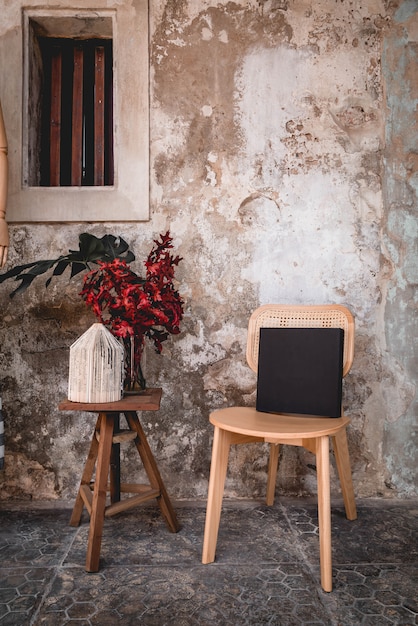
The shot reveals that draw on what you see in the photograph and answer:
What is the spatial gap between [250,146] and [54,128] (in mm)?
1187

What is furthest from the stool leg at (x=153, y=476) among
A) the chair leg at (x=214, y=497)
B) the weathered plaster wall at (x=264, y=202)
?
the weathered plaster wall at (x=264, y=202)

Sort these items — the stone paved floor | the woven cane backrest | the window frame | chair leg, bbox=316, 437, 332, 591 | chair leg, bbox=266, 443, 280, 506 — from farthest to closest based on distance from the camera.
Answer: the window frame
chair leg, bbox=266, 443, 280, 506
the woven cane backrest
chair leg, bbox=316, 437, 332, 591
the stone paved floor

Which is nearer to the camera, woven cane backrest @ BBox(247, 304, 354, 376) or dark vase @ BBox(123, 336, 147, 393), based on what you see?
dark vase @ BBox(123, 336, 147, 393)

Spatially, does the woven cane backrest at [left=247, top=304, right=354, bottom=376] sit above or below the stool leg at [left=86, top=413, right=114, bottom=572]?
above

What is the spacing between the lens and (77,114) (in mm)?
2857

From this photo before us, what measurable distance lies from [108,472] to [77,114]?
207 cm

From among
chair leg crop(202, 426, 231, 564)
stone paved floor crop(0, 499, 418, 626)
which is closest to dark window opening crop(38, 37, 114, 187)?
chair leg crop(202, 426, 231, 564)

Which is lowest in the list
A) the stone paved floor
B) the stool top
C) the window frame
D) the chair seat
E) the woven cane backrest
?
the stone paved floor

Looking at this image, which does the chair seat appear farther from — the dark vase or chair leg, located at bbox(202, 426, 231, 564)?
the dark vase

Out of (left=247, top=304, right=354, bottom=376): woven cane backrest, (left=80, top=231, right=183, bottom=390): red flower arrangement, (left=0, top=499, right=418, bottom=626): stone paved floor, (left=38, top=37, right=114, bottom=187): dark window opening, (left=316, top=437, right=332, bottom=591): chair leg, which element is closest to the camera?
(left=0, top=499, right=418, bottom=626): stone paved floor

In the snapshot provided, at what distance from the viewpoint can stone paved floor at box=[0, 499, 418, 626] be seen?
1533 millimetres

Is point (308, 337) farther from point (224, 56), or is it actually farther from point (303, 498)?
point (224, 56)

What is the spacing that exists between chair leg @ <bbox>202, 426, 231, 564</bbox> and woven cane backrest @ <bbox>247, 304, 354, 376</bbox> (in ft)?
1.78

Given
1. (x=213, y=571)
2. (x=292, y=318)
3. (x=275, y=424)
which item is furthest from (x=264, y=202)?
(x=213, y=571)
